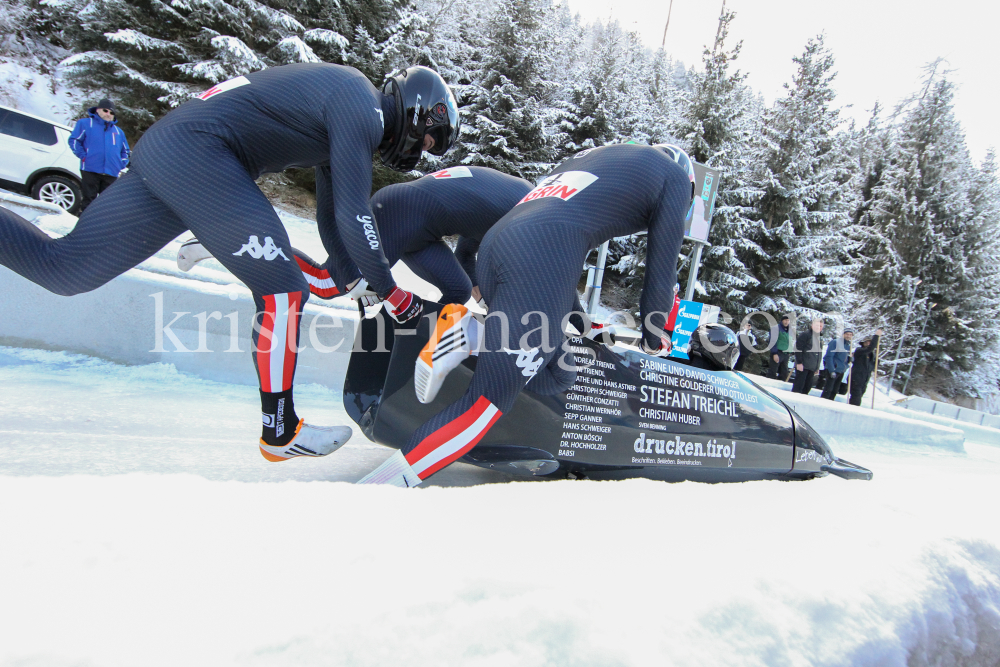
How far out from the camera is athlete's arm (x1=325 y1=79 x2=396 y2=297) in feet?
4.97

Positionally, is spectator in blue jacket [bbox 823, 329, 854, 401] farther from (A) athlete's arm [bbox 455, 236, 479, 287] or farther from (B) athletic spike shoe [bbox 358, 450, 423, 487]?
(B) athletic spike shoe [bbox 358, 450, 423, 487]

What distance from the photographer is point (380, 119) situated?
1.59m

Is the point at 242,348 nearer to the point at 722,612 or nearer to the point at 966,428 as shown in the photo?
the point at 722,612

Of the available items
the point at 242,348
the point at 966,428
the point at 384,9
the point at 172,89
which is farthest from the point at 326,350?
the point at 384,9

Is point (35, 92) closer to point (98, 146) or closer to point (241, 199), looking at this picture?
point (98, 146)

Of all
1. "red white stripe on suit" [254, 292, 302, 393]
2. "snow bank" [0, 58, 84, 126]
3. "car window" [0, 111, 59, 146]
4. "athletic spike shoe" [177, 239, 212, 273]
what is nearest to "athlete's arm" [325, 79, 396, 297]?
"red white stripe on suit" [254, 292, 302, 393]

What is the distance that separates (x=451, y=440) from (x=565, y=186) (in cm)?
84

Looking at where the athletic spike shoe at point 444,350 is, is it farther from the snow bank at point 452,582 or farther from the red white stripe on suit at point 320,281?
the red white stripe on suit at point 320,281

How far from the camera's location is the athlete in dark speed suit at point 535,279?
146cm

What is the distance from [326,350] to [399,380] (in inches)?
52.5

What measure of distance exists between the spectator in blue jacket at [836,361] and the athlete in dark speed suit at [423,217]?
6415mm

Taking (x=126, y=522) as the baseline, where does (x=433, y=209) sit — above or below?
above

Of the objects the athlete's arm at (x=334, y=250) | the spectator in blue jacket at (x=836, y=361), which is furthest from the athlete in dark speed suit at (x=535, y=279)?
the spectator in blue jacket at (x=836, y=361)

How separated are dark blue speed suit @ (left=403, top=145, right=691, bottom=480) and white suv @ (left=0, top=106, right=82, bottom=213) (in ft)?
22.5
